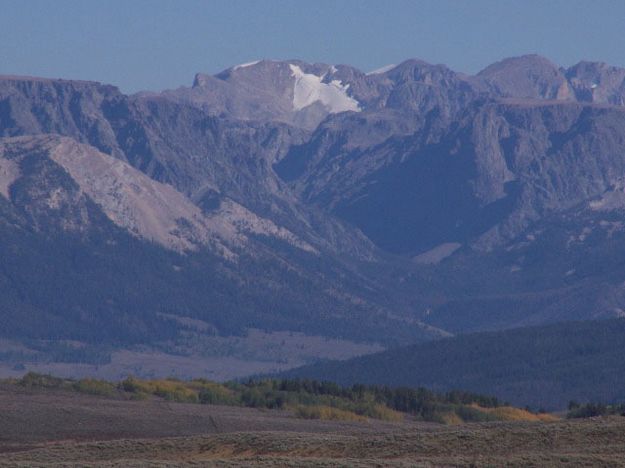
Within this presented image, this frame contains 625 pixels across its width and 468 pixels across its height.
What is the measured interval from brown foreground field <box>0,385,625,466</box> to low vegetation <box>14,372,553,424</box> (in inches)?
699

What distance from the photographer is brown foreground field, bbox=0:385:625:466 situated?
7631 centimetres

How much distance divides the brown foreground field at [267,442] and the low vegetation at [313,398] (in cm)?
1776

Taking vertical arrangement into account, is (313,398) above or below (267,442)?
above

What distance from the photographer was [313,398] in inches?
5098

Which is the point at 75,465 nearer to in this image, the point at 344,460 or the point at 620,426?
the point at 344,460

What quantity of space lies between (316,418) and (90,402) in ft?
42.6

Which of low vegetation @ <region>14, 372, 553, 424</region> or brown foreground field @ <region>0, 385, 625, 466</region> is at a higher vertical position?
low vegetation @ <region>14, 372, 553, 424</region>

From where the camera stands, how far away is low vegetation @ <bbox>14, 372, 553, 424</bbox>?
124562 mm

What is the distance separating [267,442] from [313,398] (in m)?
44.1

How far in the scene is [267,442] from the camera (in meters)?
85.5

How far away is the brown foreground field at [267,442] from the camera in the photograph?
7631cm

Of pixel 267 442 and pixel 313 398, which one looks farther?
pixel 313 398

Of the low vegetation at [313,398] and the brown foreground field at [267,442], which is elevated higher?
the low vegetation at [313,398]

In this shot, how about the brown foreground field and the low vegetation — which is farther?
the low vegetation
